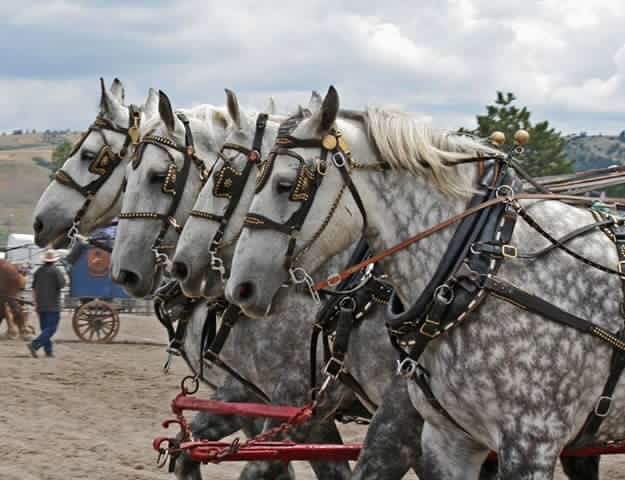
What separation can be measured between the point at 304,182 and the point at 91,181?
11.0 feet

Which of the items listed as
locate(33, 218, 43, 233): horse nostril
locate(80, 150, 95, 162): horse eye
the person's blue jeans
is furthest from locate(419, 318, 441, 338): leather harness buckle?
the person's blue jeans

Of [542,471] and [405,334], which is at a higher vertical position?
[405,334]

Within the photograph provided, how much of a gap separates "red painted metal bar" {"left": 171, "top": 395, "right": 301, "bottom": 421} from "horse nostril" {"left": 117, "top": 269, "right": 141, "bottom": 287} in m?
0.96

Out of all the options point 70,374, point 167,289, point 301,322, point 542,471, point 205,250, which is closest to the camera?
point 542,471

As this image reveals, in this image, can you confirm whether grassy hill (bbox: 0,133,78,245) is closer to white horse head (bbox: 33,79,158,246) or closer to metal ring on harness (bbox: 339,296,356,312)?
white horse head (bbox: 33,79,158,246)

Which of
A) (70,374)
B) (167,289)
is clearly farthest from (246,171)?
(70,374)

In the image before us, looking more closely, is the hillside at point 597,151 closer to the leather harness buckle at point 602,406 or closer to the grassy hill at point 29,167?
the grassy hill at point 29,167

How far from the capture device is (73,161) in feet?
25.3

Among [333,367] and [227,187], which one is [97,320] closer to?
[227,187]

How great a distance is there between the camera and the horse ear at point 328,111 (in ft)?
15.2

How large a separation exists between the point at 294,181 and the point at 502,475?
139 centimetres

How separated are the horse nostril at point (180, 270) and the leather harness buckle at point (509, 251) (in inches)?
79.9

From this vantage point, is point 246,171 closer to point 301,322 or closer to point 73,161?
point 301,322

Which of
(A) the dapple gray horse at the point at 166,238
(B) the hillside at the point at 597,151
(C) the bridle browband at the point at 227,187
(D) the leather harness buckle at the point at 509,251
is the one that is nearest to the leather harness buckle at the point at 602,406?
(D) the leather harness buckle at the point at 509,251
